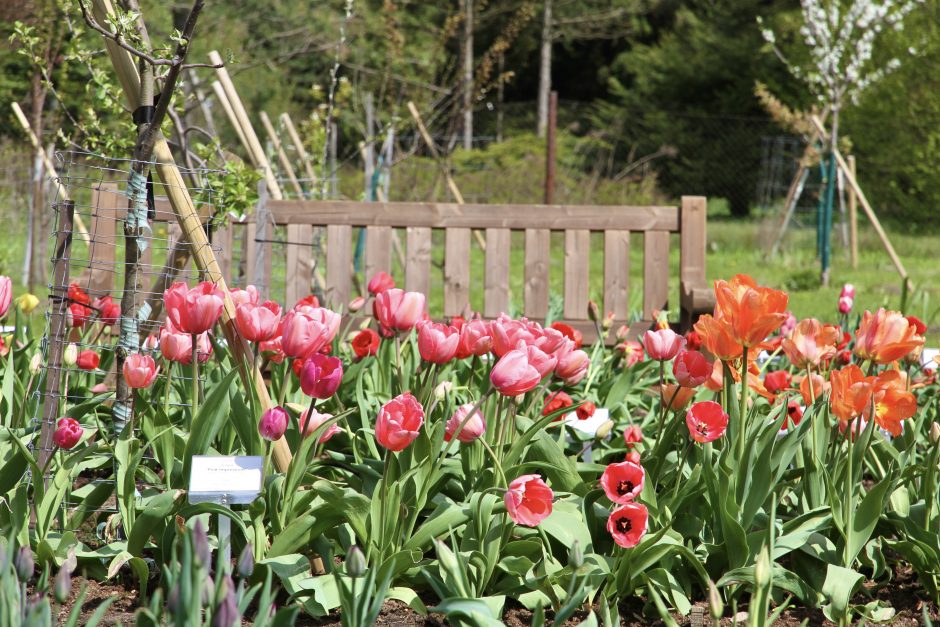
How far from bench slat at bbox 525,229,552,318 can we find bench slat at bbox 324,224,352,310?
29.9 inches

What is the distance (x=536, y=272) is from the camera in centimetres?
A: 417

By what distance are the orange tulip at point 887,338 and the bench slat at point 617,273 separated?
7.21ft

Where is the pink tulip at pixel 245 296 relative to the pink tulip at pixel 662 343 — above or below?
above

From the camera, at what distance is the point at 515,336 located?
5.92 feet

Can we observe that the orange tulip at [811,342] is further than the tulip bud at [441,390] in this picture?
No

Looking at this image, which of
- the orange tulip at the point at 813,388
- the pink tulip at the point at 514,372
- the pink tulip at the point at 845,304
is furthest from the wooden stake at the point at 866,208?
the pink tulip at the point at 514,372

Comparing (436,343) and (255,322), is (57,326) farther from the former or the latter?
(436,343)

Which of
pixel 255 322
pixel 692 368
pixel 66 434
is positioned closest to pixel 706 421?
pixel 692 368

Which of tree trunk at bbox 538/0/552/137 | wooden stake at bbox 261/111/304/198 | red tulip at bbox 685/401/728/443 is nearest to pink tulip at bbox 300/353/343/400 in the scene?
Result: red tulip at bbox 685/401/728/443

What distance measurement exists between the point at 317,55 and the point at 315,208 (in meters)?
17.2

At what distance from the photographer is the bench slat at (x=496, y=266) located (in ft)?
13.8

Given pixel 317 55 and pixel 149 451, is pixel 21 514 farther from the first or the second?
pixel 317 55

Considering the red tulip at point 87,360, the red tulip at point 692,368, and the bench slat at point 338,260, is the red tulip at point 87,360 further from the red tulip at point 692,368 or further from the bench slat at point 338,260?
the bench slat at point 338,260

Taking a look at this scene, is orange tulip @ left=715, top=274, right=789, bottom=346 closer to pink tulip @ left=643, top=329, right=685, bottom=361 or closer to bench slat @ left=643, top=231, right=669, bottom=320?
pink tulip @ left=643, top=329, right=685, bottom=361
